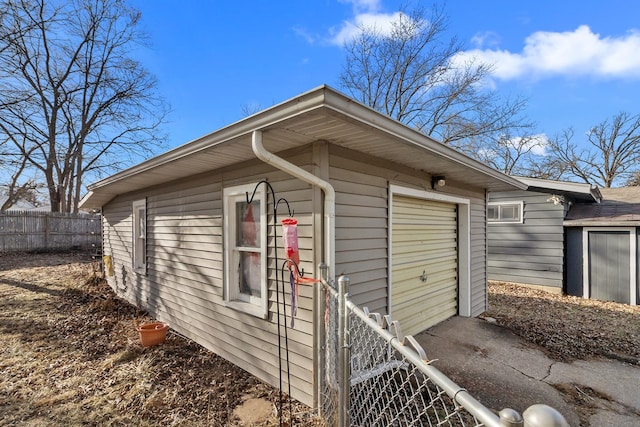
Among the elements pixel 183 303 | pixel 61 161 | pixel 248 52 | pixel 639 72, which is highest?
pixel 248 52

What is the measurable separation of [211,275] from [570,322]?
242 inches

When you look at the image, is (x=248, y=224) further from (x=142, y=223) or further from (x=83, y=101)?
(x=83, y=101)

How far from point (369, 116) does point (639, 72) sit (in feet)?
47.8

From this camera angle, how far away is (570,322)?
542cm

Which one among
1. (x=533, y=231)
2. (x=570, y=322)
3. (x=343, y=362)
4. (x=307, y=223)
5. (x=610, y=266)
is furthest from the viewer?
(x=533, y=231)

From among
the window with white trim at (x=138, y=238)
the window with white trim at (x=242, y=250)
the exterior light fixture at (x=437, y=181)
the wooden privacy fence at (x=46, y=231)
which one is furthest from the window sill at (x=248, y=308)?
the wooden privacy fence at (x=46, y=231)

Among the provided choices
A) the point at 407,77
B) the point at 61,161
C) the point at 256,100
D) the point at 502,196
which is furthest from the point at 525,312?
the point at 61,161

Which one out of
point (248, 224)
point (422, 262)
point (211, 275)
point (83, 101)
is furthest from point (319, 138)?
point (83, 101)

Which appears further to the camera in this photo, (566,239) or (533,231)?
(533,231)

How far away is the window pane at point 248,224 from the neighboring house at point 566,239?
7.35m

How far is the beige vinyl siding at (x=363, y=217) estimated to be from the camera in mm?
2773

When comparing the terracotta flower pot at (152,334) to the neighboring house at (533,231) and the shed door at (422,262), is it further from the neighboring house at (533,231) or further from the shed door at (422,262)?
the neighboring house at (533,231)

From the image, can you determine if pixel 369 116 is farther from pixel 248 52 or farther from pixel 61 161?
pixel 61 161

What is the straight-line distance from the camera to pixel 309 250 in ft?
8.91
